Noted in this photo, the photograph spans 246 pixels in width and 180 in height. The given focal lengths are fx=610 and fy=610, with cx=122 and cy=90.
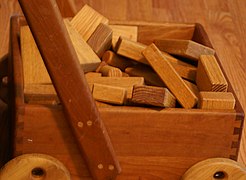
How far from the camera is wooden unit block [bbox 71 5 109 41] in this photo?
124 centimetres

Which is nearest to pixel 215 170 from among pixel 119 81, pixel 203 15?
pixel 119 81

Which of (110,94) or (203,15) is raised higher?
(110,94)

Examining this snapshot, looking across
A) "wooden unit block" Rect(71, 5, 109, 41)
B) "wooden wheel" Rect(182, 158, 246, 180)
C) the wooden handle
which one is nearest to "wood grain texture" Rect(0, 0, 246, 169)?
"wooden unit block" Rect(71, 5, 109, 41)

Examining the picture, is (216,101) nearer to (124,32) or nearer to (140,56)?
(140,56)

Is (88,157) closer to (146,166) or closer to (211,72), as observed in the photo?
(146,166)

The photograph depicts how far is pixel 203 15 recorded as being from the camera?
212 cm

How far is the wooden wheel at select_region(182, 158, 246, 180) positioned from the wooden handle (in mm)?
129

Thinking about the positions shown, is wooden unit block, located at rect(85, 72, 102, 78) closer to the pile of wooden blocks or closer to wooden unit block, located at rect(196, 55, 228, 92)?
the pile of wooden blocks

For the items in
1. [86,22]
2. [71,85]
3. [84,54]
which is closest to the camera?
[71,85]

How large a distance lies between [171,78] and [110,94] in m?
0.12

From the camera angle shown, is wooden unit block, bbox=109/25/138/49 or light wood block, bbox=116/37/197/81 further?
wooden unit block, bbox=109/25/138/49

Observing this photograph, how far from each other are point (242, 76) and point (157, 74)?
0.70 m

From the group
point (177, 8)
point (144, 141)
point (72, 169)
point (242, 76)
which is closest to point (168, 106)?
point (144, 141)

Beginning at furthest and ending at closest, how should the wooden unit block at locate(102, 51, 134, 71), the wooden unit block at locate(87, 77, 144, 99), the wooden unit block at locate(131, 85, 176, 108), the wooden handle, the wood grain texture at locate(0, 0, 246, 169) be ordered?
the wood grain texture at locate(0, 0, 246, 169) < the wooden unit block at locate(102, 51, 134, 71) < the wooden unit block at locate(87, 77, 144, 99) < the wooden unit block at locate(131, 85, 176, 108) < the wooden handle
